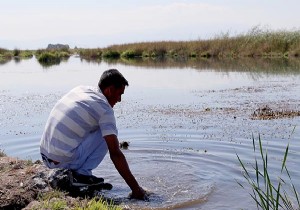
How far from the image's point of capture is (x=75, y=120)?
18.0 feet

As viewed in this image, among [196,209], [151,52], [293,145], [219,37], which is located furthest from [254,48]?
[196,209]

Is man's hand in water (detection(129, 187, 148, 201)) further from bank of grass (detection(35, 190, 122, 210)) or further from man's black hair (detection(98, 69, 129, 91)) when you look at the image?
man's black hair (detection(98, 69, 129, 91))

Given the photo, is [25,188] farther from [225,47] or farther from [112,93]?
[225,47]

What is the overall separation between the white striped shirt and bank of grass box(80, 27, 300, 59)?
96.6 feet

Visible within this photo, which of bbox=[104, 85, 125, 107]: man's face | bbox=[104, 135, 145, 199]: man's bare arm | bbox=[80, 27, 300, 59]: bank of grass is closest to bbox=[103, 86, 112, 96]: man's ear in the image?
bbox=[104, 85, 125, 107]: man's face

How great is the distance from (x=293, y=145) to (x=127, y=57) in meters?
A: 36.5

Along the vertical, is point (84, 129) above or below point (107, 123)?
below

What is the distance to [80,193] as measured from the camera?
5.51 meters

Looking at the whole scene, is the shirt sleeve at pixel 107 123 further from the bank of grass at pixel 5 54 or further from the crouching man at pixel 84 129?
the bank of grass at pixel 5 54

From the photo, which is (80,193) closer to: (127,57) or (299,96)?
(299,96)

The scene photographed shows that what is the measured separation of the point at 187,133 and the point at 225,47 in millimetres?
28893

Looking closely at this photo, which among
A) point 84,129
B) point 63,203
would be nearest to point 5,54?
point 84,129

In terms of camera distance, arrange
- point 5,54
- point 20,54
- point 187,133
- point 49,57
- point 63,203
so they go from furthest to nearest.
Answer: point 20,54
point 5,54
point 49,57
point 187,133
point 63,203

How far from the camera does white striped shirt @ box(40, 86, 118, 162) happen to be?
213 inches
